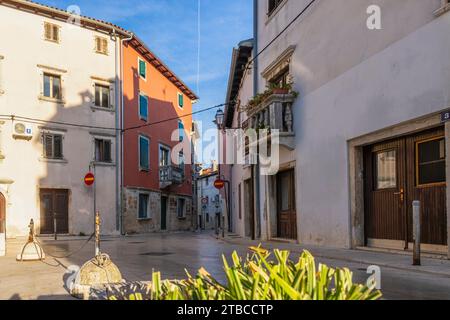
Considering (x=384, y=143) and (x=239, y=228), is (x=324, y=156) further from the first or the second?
(x=239, y=228)

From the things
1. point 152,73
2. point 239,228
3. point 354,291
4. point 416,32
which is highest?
point 152,73

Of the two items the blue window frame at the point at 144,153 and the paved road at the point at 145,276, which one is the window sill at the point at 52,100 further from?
the paved road at the point at 145,276

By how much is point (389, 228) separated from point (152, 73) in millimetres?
24051

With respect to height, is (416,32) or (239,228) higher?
(416,32)

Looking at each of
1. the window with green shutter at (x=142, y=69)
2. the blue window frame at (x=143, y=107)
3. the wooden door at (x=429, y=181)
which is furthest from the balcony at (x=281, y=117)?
the window with green shutter at (x=142, y=69)

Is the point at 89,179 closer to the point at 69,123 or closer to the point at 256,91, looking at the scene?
the point at 69,123

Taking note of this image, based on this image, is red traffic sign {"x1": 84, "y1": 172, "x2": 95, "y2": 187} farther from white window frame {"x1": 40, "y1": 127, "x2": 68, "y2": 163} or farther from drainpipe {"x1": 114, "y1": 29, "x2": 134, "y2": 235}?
drainpipe {"x1": 114, "y1": 29, "x2": 134, "y2": 235}

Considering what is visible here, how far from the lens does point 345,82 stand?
12156mm

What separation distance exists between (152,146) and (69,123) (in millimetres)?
7917

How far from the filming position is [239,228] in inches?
951

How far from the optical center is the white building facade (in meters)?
22.3

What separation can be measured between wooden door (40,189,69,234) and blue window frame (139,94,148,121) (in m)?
7.53

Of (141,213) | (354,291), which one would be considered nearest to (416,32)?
(354,291)

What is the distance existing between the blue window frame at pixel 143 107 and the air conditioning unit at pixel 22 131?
7999mm
